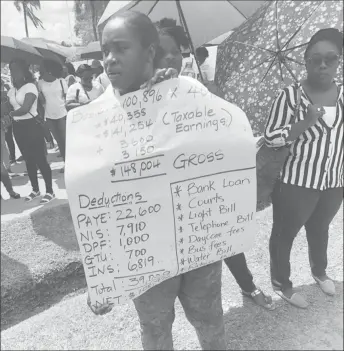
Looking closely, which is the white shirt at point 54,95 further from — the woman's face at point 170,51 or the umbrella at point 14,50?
the woman's face at point 170,51

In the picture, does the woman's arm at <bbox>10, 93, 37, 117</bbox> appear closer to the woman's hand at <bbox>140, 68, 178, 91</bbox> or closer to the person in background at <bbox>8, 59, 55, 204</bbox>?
the person in background at <bbox>8, 59, 55, 204</bbox>

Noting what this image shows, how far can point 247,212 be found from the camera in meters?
1.50

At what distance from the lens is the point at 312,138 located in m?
2.02

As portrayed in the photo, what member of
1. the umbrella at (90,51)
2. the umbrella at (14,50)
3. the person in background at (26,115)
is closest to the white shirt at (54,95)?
the person in background at (26,115)

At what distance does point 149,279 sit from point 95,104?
0.72 metres

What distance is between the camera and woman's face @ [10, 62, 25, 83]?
4.38 meters

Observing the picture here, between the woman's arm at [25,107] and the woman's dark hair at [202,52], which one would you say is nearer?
the woman's arm at [25,107]

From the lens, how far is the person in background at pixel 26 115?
4422 mm

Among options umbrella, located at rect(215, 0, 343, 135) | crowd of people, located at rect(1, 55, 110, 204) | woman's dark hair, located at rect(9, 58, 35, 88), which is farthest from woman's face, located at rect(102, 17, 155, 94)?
woman's dark hair, located at rect(9, 58, 35, 88)

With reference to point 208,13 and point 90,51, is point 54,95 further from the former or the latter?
point 90,51

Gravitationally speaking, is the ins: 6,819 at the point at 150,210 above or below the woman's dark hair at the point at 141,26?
below

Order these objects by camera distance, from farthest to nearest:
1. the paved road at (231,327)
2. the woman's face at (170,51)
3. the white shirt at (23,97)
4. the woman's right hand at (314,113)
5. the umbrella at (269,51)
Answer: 1. the white shirt at (23,97)
2. the umbrella at (269,51)
3. the paved road at (231,327)
4. the woman's right hand at (314,113)
5. the woman's face at (170,51)

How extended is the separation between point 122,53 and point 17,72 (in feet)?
12.0

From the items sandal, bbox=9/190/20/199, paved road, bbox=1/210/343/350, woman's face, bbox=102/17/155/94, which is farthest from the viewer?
sandal, bbox=9/190/20/199
